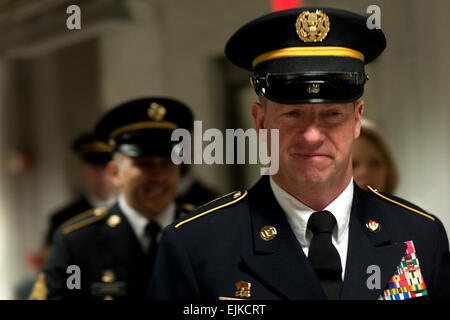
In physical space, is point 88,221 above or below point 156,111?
below

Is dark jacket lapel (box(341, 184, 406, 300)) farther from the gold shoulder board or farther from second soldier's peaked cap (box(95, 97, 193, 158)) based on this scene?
the gold shoulder board

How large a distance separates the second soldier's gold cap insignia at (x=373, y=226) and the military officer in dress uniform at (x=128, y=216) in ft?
1.66

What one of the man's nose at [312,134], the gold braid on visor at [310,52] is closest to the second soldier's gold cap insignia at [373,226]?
the man's nose at [312,134]

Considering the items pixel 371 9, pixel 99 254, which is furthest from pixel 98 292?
pixel 371 9

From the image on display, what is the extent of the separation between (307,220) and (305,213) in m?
0.01

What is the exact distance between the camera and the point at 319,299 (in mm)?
1226

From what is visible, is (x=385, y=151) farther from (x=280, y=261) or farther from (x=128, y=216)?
(x=128, y=216)

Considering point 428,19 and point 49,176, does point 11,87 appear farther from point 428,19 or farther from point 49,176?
point 428,19

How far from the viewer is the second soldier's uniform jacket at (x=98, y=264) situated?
5.46 ft

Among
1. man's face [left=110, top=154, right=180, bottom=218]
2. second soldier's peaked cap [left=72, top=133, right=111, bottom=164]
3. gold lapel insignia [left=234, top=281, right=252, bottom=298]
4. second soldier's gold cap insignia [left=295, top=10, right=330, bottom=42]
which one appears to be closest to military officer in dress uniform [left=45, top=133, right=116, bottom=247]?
second soldier's peaked cap [left=72, top=133, right=111, bottom=164]

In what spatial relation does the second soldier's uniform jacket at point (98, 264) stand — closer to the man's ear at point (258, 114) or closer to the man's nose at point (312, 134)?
the man's ear at point (258, 114)

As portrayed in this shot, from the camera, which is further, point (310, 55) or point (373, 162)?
point (373, 162)

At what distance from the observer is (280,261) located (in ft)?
4.11

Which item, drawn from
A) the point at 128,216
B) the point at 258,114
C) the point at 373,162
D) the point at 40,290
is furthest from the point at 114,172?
the point at 373,162
